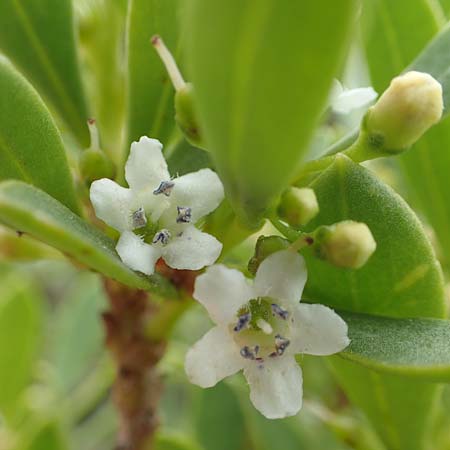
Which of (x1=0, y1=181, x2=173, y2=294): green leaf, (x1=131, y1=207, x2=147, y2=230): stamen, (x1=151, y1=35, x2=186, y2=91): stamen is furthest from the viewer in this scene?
(x1=131, y1=207, x2=147, y2=230): stamen

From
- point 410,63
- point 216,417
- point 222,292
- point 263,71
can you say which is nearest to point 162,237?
point 222,292

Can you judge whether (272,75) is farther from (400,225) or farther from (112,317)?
(112,317)

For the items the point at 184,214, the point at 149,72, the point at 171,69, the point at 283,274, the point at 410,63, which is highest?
the point at 410,63

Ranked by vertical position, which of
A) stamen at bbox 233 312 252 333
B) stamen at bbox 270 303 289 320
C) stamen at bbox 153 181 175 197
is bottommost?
stamen at bbox 233 312 252 333

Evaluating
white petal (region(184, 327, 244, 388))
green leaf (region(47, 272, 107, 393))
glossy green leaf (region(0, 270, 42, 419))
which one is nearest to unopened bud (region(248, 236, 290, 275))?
white petal (region(184, 327, 244, 388))

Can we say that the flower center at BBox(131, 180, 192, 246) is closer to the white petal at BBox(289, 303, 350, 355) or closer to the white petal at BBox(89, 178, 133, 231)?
the white petal at BBox(89, 178, 133, 231)

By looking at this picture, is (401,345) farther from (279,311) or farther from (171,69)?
(171,69)
